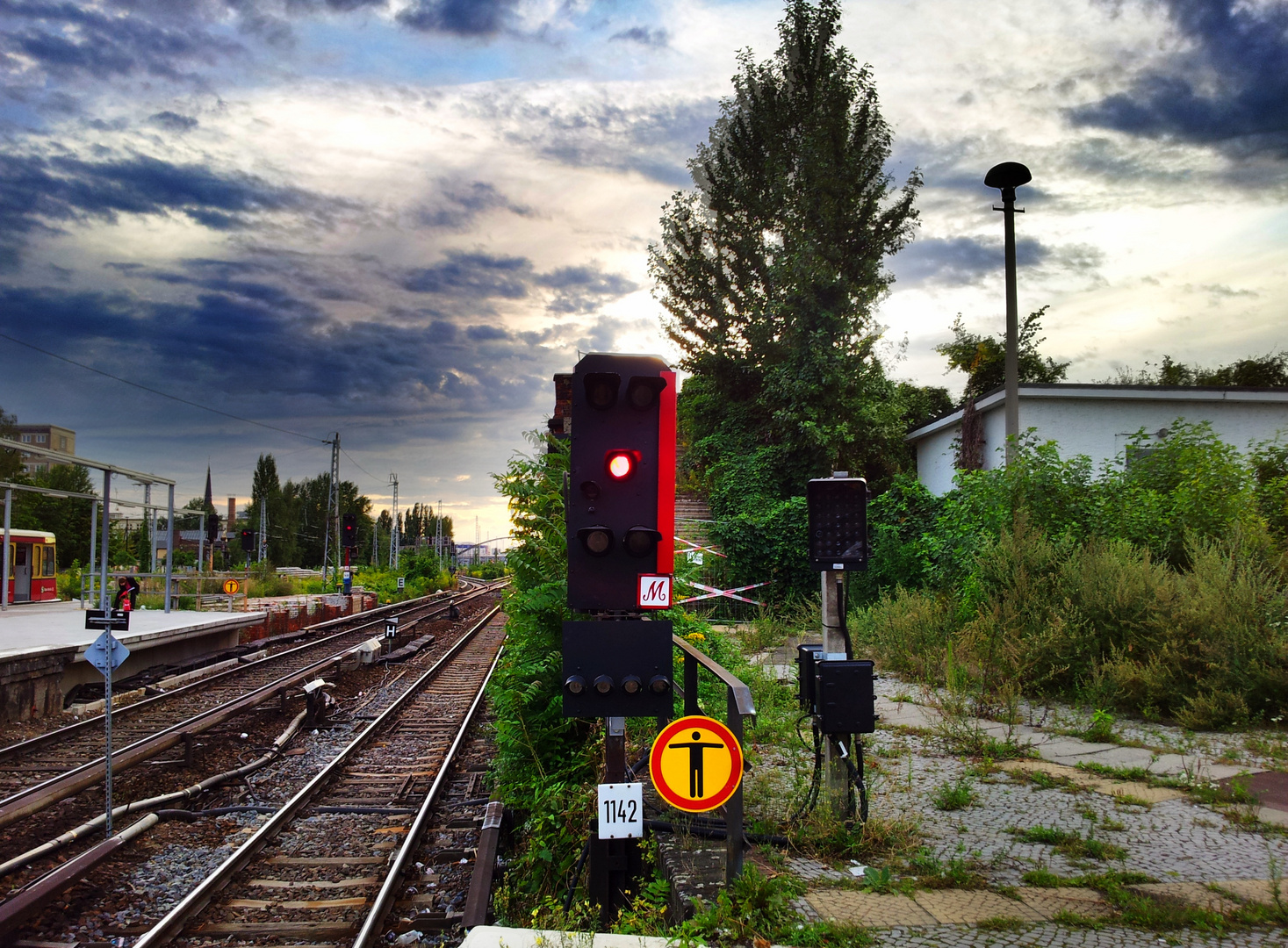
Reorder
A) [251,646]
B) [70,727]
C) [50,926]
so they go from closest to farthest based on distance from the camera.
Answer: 1. [50,926]
2. [70,727]
3. [251,646]

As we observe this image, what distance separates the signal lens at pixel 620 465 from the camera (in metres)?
4.34

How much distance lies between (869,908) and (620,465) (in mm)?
2663

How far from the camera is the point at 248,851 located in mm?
6414

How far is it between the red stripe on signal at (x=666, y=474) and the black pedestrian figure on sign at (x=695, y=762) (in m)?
0.93

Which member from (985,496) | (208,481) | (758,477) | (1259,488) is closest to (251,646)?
(758,477)

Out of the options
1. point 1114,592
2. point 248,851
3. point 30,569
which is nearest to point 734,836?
point 248,851

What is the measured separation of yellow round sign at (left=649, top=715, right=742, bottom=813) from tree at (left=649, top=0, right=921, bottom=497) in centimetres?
1785

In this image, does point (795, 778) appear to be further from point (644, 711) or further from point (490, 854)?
point (490, 854)

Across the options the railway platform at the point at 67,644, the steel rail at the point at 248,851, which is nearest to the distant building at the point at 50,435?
the railway platform at the point at 67,644

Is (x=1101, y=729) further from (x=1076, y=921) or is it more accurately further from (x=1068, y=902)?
(x=1076, y=921)

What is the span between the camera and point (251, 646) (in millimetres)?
18734

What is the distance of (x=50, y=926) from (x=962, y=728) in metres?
7.42

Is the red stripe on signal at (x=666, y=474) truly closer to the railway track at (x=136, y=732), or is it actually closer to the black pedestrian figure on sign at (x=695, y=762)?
the black pedestrian figure on sign at (x=695, y=762)

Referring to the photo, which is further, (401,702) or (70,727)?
(401,702)
